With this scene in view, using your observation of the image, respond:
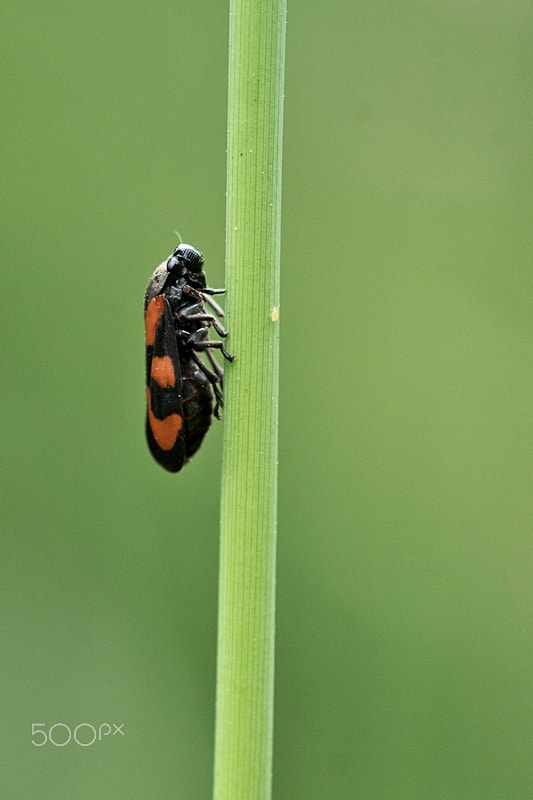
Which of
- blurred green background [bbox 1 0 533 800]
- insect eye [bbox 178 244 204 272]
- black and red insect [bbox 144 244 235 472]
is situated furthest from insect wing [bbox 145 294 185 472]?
blurred green background [bbox 1 0 533 800]

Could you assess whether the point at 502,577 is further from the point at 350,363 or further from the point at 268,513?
the point at 268,513

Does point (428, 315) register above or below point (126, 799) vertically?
above

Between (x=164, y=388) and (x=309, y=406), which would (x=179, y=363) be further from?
(x=309, y=406)

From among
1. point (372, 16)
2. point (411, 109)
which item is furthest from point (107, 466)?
point (372, 16)

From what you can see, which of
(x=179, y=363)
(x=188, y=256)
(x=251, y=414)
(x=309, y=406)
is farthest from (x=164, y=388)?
(x=309, y=406)

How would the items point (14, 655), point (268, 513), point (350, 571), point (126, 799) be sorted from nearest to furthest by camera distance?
point (268, 513) → point (126, 799) → point (14, 655) → point (350, 571)

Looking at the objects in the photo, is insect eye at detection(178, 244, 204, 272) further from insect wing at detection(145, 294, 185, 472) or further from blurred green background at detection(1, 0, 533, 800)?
blurred green background at detection(1, 0, 533, 800)

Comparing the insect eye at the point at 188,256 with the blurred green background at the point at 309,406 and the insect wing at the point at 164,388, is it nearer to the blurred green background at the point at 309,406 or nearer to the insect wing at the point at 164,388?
the insect wing at the point at 164,388
